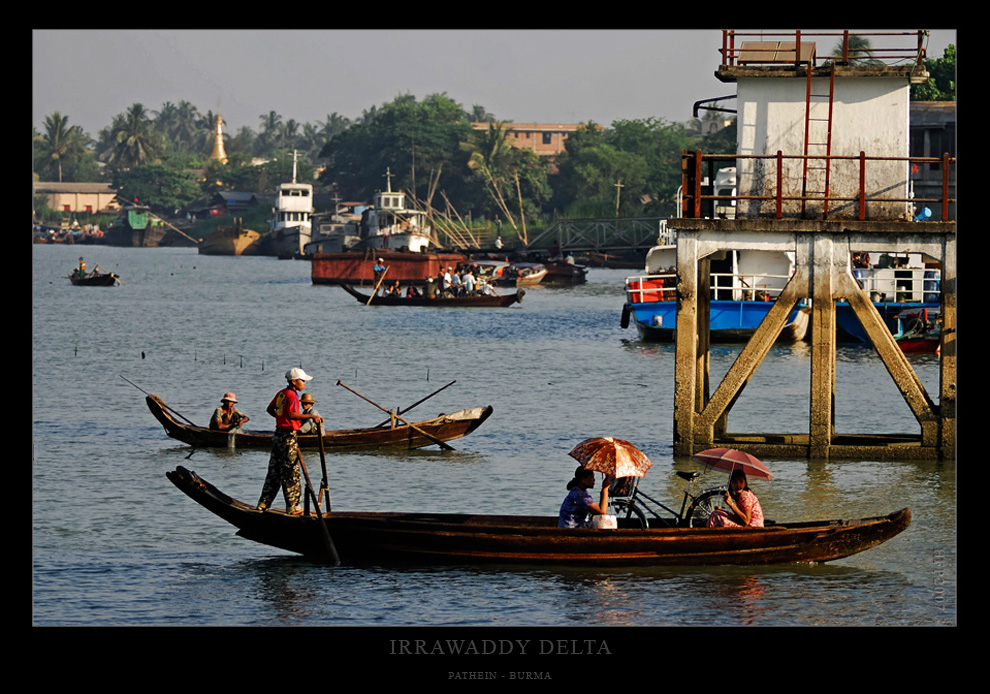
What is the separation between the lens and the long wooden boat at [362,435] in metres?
24.5

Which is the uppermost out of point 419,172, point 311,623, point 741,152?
point 419,172

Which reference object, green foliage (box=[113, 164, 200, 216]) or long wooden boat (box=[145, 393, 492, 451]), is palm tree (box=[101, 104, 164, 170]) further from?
long wooden boat (box=[145, 393, 492, 451])

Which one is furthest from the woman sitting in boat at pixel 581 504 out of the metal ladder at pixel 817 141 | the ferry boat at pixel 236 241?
the ferry boat at pixel 236 241

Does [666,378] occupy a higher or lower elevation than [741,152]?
lower

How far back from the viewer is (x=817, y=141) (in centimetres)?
2291

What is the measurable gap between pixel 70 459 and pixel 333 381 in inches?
499

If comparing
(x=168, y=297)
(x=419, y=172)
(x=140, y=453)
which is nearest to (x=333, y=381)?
(x=140, y=453)

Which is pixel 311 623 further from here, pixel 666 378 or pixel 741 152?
pixel 666 378

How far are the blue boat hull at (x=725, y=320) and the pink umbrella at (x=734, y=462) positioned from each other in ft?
75.1

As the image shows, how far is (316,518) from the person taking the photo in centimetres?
1645

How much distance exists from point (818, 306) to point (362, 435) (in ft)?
25.5

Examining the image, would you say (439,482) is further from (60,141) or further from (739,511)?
(60,141)

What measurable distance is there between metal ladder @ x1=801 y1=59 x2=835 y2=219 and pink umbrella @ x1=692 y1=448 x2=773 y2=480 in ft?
19.9

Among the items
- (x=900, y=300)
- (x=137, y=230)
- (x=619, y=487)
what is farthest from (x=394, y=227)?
(x=619, y=487)
